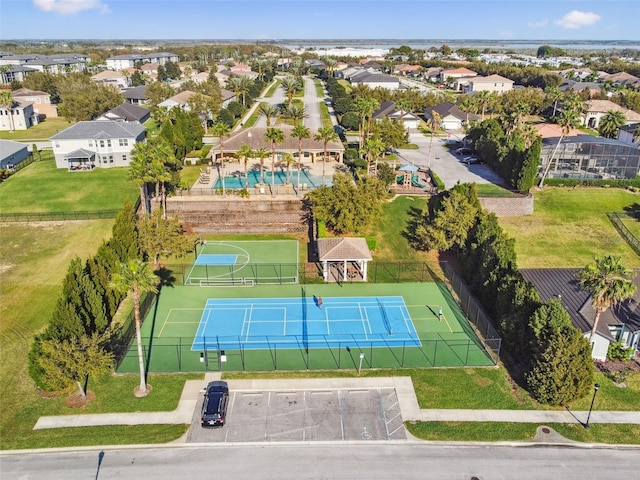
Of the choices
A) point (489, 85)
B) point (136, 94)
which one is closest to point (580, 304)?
point (136, 94)

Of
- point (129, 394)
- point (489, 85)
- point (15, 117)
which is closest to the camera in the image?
point (129, 394)

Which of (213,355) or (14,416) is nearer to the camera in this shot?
(14,416)

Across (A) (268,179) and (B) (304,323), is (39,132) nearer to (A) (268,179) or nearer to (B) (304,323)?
(A) (268,179)

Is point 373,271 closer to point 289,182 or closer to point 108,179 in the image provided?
point 289,182

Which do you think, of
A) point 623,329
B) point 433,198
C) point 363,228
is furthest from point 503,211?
point 623,329

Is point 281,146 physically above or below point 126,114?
below

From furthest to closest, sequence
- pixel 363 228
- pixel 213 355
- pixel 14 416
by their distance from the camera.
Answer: pixel 363 228, pixel 213 355, pixel 14 416

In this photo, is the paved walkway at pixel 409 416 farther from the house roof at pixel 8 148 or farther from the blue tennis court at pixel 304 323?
the house roof at pixel 8 148

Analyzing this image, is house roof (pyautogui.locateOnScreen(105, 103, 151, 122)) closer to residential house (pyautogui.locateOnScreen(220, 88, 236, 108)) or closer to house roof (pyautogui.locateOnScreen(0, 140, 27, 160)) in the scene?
residential house (pyautogui.locateOnScreen(220, 88, 236, 108))
